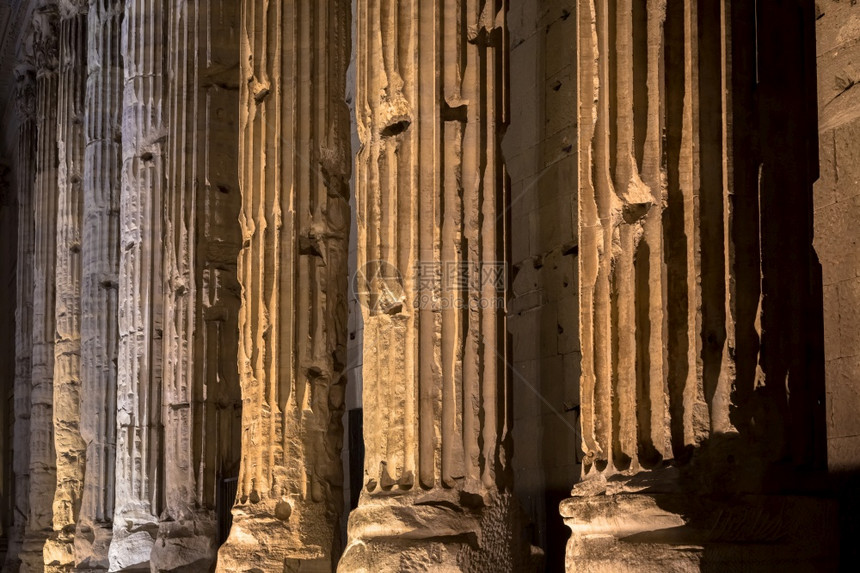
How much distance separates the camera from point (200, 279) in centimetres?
1232

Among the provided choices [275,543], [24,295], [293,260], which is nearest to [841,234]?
[293,260]

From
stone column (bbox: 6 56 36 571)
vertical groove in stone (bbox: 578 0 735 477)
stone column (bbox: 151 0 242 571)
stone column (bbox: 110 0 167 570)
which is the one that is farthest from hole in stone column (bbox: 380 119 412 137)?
stone column (bbox: 6 56 36 571)

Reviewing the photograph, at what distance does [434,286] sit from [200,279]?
15.4ft

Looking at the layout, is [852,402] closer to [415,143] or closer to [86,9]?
[415,143]

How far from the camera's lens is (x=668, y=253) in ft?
19.8

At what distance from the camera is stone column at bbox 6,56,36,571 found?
70.0 ft

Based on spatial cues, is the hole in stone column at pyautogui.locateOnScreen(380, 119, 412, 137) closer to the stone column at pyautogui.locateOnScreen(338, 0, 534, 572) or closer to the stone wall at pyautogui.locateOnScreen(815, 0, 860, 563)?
the stone column at pyautogui.locateOnScreen(338, 0, 534, 572)

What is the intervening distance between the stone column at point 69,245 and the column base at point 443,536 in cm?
1013

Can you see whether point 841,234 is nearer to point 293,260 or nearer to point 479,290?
point 479,290

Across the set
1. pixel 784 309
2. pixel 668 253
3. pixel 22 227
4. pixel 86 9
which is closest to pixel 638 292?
pixel 668 253

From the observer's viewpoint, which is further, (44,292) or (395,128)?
(44,292)

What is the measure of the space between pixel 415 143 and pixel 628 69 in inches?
88.2

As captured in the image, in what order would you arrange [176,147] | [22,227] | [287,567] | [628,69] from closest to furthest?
[628,69], [287,567], [176,147], [22,227]

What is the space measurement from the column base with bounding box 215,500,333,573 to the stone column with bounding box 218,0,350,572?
0.02m
